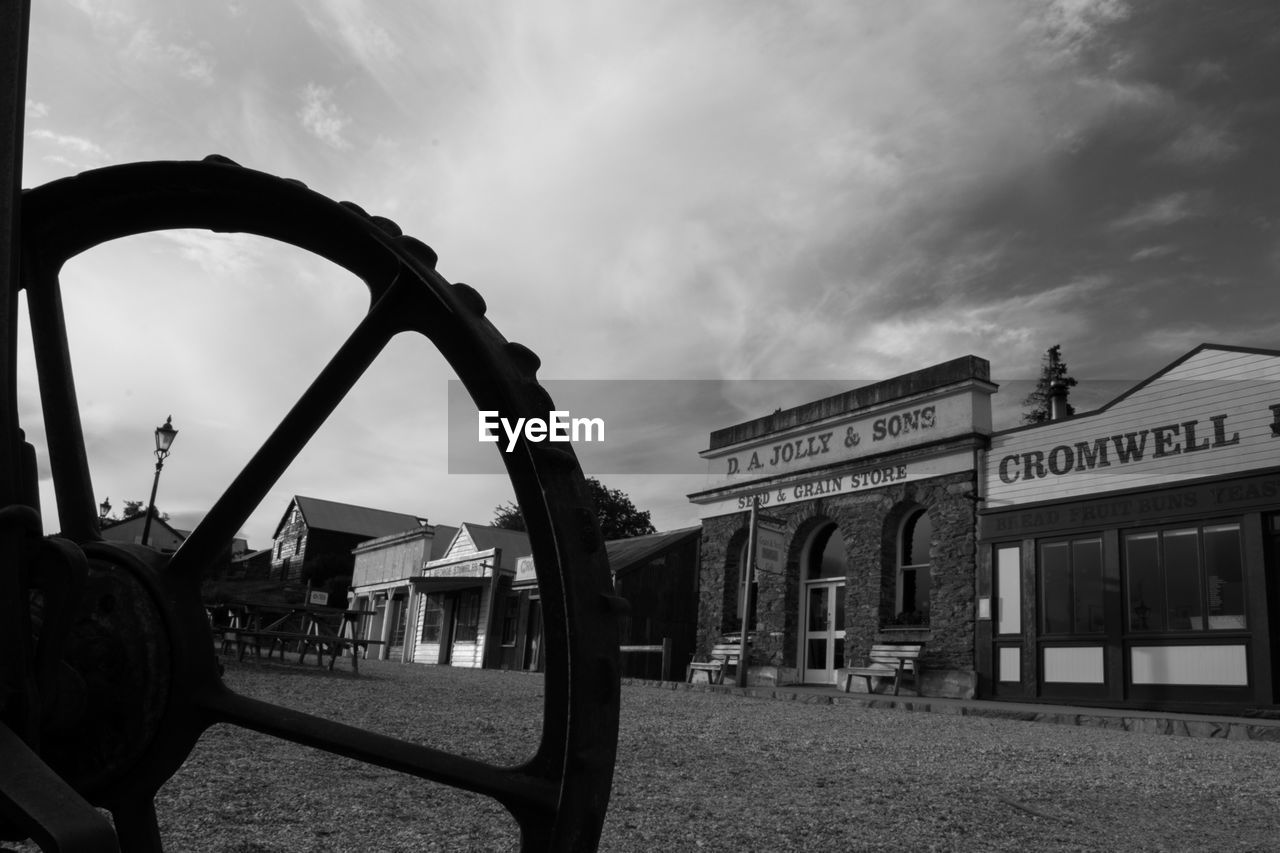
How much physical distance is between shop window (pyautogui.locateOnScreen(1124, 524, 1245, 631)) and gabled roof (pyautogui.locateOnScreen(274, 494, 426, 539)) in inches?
1550

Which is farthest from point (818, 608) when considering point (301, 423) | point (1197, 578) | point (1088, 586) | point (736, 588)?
point (301, 423)

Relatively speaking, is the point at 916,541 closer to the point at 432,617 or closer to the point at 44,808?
the point at 44,808

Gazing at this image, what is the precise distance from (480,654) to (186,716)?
91.3 ft

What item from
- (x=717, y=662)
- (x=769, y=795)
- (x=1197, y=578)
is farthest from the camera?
(x=717, y=662)

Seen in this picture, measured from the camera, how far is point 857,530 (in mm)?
16625

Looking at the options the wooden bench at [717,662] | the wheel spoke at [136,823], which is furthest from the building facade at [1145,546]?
the wheel spoke at [136,823]

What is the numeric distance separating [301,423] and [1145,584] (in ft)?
44.1

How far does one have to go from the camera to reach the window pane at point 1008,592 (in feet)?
46.1

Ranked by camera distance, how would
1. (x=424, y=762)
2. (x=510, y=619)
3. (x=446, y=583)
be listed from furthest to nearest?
(x=446, y=583), (x=510, y=619), (x=424, y=762)

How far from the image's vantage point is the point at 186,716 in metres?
1.31

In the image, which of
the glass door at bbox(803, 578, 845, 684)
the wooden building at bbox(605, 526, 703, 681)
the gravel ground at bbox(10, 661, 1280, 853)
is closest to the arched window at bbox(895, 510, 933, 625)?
the glass door at bbox(803, 578, 845, 684)

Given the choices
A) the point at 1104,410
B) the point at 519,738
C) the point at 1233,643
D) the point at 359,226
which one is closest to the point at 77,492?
the point at 359,226

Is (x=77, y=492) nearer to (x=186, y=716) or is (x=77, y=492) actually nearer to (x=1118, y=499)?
(x=186, y=716)

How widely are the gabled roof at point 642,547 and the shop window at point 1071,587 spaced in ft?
32.3
